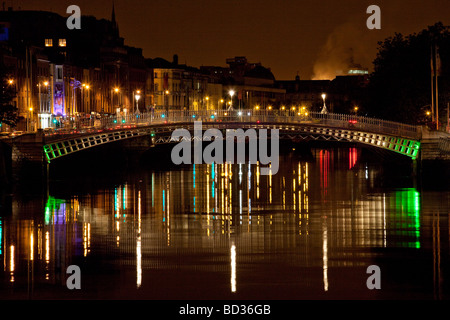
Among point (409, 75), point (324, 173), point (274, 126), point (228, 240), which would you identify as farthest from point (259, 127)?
point (228, 240)

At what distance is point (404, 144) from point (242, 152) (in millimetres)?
43714

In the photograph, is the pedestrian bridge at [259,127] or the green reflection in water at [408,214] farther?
the pedestrian bridge at [259,127]

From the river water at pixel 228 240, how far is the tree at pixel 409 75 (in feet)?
61.5

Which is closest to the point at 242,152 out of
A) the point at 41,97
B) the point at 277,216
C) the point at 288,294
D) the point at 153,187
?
the point at 41,97

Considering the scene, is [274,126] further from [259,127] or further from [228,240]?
[228,240]

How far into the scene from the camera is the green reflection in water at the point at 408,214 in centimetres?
4009

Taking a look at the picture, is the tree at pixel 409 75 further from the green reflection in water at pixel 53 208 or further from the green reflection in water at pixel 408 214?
the green reflection in water at pixel 53 208

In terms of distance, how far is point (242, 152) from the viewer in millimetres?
114500

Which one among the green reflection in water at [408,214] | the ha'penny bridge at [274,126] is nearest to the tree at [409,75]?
the ha'penny bridge at [274,126]

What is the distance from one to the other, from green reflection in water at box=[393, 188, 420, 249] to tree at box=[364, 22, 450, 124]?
26.1 metres

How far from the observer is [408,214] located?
46.6 m

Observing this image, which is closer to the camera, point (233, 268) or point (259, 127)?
point (233, 268)

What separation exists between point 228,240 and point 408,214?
10.2 meters
